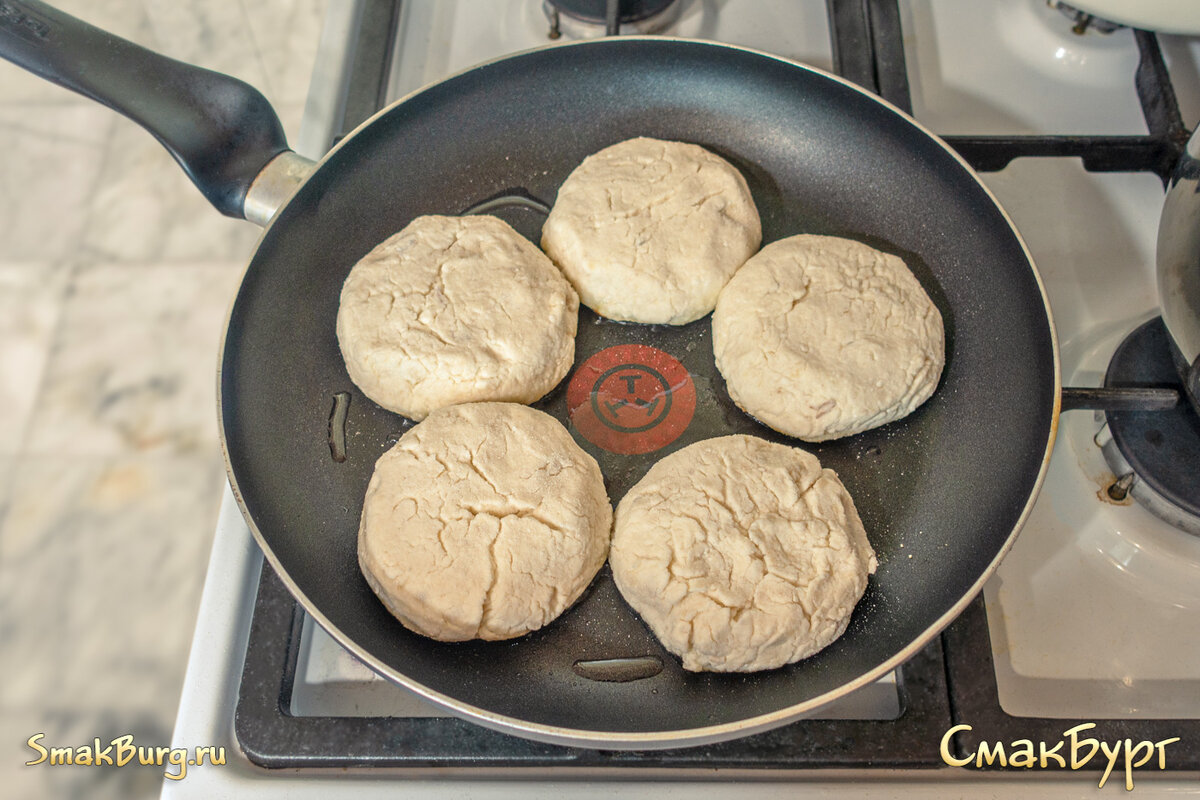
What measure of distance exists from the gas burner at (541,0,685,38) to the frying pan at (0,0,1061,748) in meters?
0.13

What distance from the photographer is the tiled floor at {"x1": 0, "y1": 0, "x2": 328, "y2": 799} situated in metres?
1.32

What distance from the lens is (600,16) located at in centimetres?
136

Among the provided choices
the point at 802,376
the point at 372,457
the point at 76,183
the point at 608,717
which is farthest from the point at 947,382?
the point at 76,183

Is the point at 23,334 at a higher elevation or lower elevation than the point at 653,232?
lower

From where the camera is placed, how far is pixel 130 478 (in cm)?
144

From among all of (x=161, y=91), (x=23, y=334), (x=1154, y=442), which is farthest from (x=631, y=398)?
(x=23, y=334)

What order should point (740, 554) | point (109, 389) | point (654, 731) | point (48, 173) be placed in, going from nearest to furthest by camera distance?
point (654, 731) → point (740, 554) → point (109, 389) → point (48, 173)

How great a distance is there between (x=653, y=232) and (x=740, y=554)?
0.48m

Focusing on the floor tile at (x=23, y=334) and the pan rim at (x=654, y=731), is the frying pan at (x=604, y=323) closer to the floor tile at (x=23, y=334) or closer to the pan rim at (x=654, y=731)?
the pan rim at (x=654, y=731)

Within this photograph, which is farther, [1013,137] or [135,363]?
[135,363]

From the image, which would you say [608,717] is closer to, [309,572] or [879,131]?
[309,572]
